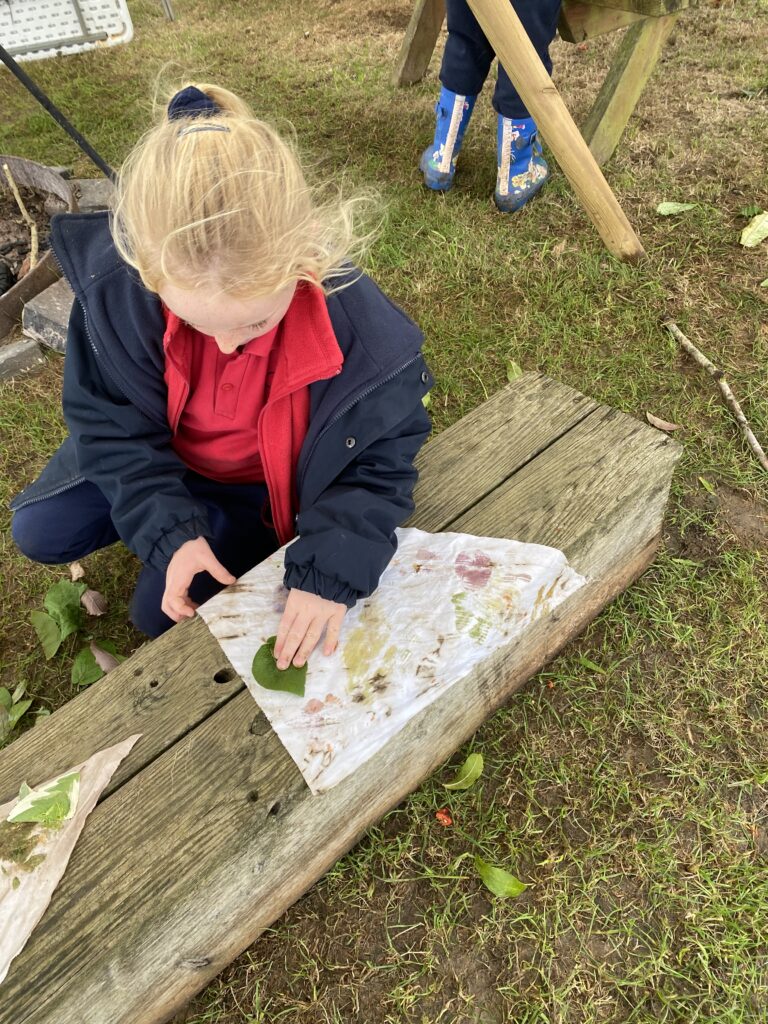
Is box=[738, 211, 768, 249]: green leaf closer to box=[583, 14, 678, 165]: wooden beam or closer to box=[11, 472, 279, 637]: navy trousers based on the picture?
box=[583, 14, 678, 165]: wooden beam

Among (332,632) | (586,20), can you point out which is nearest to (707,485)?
(332,632)

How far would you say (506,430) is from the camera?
1758 millimetres

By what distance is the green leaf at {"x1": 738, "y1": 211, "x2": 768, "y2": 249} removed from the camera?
293 cm

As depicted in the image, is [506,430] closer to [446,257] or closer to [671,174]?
[446,257]

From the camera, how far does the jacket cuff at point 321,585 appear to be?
1.32m

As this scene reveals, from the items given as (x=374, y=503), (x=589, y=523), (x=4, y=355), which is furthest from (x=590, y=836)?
(x=4, y=355)

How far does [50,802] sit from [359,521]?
71 centimetres

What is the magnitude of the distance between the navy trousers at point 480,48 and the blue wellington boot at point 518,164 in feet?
0.17

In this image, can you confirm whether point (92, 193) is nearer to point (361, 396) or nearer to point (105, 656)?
point (105, 656)

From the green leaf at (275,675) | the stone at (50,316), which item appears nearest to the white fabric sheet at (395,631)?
the green leaf at (275,675)

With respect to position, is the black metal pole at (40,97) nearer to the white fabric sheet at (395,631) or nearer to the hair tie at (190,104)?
the hair tie at (190,104)

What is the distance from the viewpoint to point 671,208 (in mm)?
3111

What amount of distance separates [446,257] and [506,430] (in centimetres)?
151

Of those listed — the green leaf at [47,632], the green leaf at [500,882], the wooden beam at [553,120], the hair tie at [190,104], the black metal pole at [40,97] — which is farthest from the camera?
the wooden beam at [553,120]
